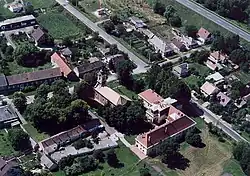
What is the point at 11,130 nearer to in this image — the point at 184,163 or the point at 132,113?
the point at 132,113

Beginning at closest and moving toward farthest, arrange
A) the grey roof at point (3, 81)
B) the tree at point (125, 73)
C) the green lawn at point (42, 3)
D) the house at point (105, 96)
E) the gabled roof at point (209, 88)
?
the house at point (105, 96), the grey roof at point (3, 81), the gabled roof at point (209, 88), the tree at point (125, 73), the green lawn at point (42, 3)

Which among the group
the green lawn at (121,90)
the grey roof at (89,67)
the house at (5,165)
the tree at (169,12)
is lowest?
the house at (5,165)

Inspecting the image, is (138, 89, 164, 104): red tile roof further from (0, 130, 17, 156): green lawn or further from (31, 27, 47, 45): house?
(31, 27, 47, 45): house

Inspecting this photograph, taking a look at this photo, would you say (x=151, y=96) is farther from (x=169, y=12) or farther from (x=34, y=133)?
(x=169, y=12)

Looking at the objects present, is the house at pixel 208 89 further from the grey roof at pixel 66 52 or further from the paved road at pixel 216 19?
the grey roof at pixel 66 52

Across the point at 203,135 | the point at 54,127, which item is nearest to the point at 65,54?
the point at 54,127

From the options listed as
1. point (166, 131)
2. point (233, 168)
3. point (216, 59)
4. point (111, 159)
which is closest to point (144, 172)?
point (111, 159)

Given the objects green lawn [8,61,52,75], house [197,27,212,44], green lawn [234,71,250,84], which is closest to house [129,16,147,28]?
house [197,27,212,44]

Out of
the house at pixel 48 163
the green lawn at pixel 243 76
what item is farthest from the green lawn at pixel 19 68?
Answer: the green lawn at pixel 243 76
